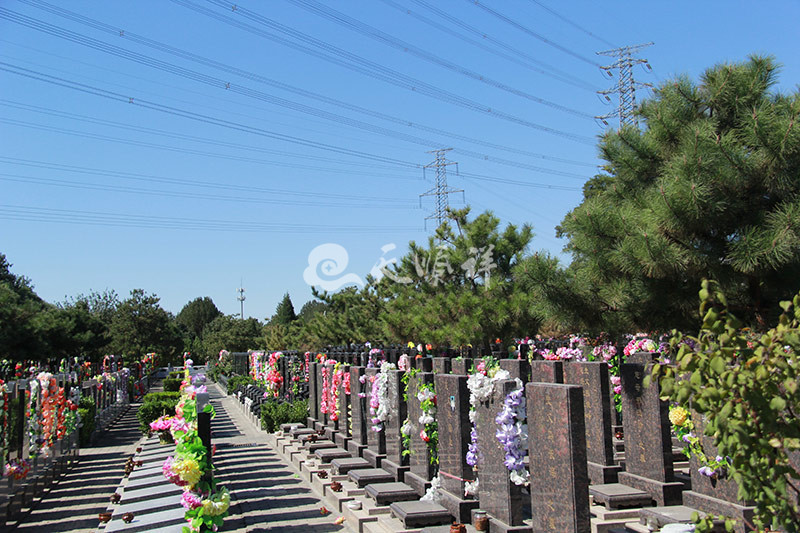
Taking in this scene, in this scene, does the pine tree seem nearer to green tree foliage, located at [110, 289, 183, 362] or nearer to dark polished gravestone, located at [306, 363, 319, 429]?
green tree foliage, located at [110, 289, 183, 362]

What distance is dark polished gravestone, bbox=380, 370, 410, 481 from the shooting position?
27.4ft

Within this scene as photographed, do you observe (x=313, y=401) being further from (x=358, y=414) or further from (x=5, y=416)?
(x=5, y=416)

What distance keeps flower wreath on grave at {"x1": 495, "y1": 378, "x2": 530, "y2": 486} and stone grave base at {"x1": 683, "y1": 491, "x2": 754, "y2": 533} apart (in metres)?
1.69

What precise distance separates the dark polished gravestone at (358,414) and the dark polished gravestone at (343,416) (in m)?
0.22

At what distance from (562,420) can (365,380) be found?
227 inches

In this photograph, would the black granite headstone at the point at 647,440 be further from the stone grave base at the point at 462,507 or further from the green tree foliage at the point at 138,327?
the green tree foliage at the point at 138,327

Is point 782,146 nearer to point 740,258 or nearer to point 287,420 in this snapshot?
point 740,258

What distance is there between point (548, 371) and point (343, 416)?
5.22 metres

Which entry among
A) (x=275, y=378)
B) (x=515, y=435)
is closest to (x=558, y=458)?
(x=515, y=435)

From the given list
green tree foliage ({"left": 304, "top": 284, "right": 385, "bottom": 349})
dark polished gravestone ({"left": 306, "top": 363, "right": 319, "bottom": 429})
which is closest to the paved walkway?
dark polished gravestone ({"left": 306, "top": 363, "right": 319, "bottom": 429})

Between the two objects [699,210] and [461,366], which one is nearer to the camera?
[699,210]

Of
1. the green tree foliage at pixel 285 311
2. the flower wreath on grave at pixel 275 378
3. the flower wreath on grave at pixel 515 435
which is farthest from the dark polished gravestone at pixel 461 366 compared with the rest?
the green tree foliage at pixel 285 311

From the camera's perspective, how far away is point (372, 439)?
381 inches

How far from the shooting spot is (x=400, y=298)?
1895cm
